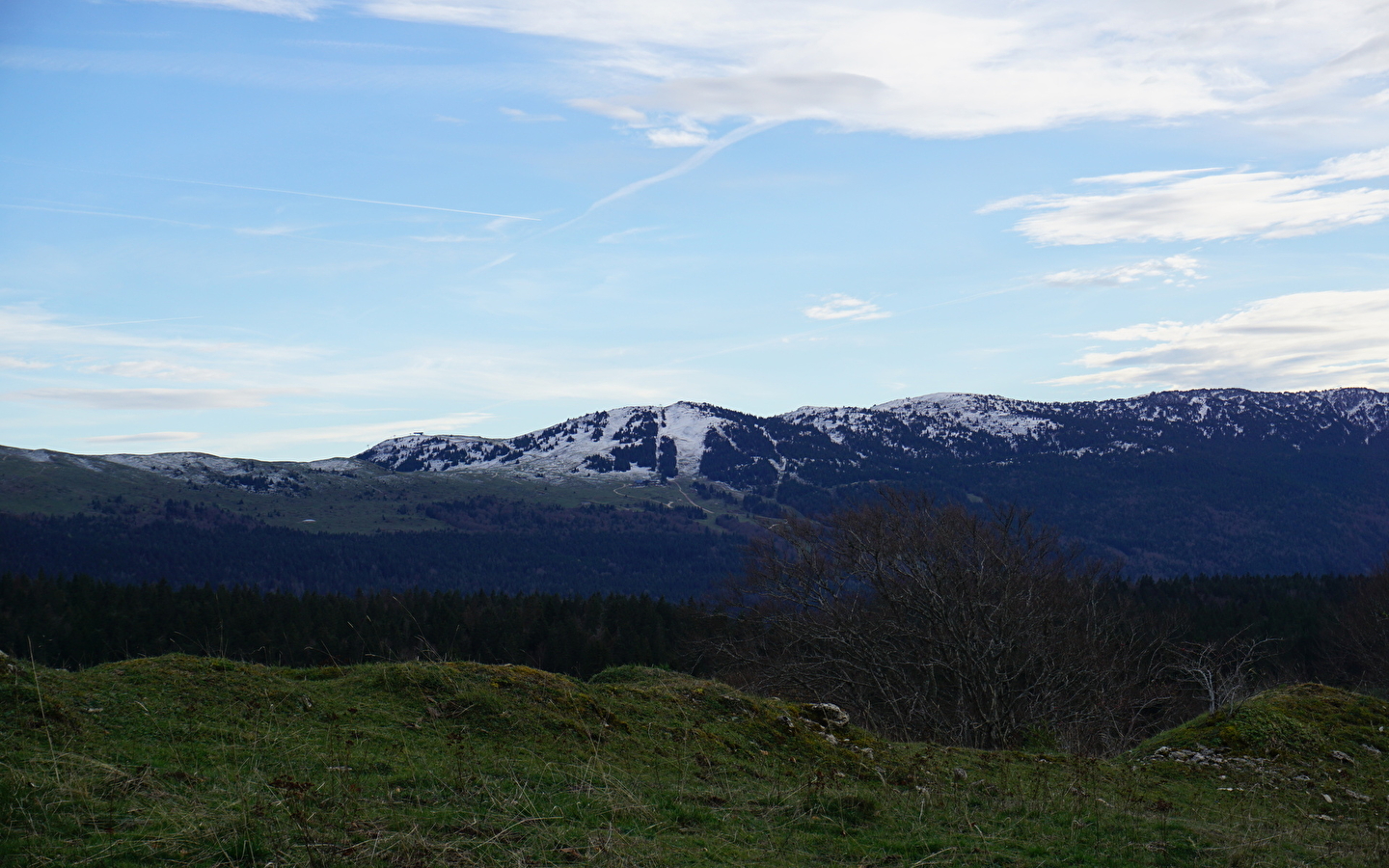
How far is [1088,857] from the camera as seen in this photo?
7902 mm

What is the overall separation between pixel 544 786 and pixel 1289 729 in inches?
580

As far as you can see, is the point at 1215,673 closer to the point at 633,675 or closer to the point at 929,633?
the point at 929,633

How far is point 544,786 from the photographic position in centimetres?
861

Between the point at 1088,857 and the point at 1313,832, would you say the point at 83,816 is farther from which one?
the point at 1313,832

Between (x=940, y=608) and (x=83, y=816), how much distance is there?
3040 cm

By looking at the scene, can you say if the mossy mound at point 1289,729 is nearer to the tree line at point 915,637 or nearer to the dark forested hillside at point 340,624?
the tree line at point 915,637

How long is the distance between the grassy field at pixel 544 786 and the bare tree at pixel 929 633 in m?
16.9

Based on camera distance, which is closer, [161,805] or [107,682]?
[161,805]

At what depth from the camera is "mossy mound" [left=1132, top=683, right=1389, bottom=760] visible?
52.5 ft

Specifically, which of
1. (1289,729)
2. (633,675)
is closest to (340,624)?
(633,675)

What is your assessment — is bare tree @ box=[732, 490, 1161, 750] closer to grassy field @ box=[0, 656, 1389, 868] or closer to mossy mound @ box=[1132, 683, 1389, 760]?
mossy mound @ box=[1132, 683, 1389, 760]

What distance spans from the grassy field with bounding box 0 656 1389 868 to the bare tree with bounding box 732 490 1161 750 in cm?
1692

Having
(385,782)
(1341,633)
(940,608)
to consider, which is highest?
(385,782)

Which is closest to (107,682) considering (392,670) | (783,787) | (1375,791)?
(392,670)
